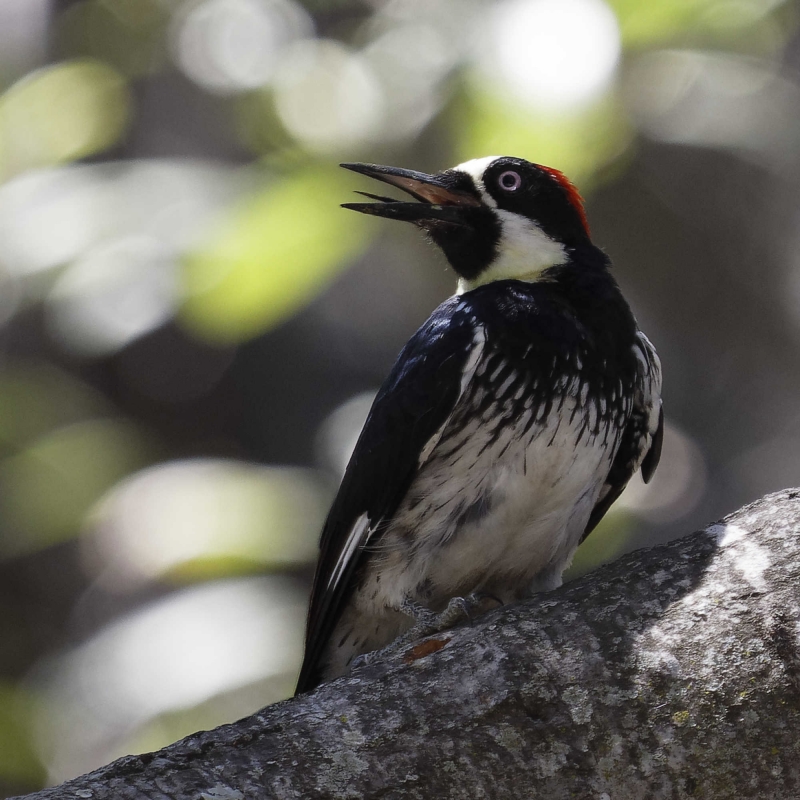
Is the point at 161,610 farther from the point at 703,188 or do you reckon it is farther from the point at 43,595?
the point at 703,188

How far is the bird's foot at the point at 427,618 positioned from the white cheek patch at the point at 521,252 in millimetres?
954

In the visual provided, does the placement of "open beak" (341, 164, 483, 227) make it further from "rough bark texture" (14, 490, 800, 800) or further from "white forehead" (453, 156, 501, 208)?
"rough bark texture" (14, 490, 800, 800)

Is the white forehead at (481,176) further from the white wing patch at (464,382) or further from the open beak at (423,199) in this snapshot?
the white wing patch at (464,382)

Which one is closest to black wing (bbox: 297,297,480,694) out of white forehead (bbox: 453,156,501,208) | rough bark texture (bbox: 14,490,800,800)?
white forehead (bbox: 453,156,501,208)

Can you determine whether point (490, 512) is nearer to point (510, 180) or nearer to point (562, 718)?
point (562, 718)

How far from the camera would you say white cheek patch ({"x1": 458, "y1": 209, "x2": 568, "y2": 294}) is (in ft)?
10.2

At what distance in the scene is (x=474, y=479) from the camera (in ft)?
8.73

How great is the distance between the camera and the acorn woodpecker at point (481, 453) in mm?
2666

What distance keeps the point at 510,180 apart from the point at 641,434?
0.84 metres

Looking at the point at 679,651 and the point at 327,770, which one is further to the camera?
the point at 679,651

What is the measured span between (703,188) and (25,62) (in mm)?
3798

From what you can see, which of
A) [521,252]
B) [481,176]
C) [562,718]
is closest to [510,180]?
[481,176]

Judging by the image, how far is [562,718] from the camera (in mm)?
1849

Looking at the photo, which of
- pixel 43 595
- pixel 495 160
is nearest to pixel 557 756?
pixel 495 160
